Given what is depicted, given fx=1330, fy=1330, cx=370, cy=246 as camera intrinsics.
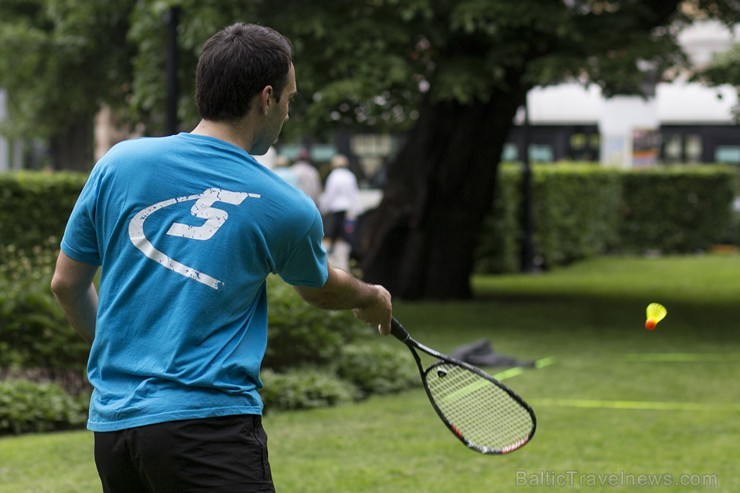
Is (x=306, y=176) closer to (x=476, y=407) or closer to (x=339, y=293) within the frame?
(x=476, y=407)

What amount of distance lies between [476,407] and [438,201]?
11.8 m

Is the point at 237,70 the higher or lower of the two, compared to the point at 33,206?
higher

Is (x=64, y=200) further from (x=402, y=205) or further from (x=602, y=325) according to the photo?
(x=602, y=325)

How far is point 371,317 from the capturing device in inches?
153

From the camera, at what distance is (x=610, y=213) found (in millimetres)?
27609

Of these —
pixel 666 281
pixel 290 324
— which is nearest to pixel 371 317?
pixel 290 324

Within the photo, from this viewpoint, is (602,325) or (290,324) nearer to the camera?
(290,324)

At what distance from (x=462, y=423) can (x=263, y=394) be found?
4.40 meters

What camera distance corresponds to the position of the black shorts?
126 inches

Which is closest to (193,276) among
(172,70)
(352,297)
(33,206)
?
(352,297)

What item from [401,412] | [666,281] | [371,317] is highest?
[371,317]

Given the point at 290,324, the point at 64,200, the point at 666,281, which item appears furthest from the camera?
the point at 666,281

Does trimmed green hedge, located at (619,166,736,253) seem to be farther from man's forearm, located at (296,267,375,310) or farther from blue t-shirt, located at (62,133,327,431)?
blue t-shirt, located at (62,133,327,431)

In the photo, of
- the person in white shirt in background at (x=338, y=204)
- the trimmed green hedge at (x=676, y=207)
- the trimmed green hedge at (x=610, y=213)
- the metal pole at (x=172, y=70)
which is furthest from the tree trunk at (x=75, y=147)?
the metal pole at (x=172, y=70)
